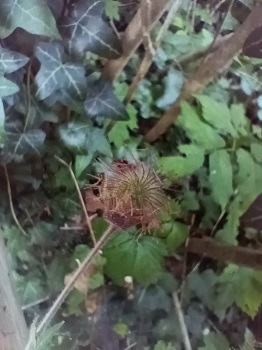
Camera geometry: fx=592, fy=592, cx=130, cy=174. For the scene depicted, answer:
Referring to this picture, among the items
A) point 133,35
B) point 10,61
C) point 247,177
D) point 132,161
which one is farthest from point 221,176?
point 10,61

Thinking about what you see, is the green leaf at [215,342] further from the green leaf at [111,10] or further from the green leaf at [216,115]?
the green leaf at [111,10]

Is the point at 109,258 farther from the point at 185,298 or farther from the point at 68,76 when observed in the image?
the point at 68,76

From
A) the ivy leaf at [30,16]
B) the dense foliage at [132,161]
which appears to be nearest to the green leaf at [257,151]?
the dense foliage at [132,161]

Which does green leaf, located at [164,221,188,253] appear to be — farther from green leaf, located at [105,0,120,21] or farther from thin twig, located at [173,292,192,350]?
green leaf, located at [105,0,120,21]

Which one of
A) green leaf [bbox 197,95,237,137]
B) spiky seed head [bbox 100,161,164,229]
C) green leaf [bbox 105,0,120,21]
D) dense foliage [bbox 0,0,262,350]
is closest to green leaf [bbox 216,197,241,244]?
dense foliage [bbox 0,0,262,350]

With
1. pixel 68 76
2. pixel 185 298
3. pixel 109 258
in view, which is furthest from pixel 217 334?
pixel 68 76
